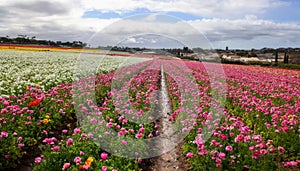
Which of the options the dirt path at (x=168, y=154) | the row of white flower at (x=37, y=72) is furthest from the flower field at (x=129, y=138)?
the row of white flower at (x=37, y=72)

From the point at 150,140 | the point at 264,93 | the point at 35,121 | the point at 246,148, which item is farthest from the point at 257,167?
the point at 264,93

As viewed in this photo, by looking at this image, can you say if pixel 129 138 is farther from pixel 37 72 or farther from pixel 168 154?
pixel 37 72

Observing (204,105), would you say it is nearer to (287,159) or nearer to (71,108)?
(287,159)

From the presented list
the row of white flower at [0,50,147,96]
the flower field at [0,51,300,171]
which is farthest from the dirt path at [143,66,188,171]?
the row of white flower at [0,50,147,96]

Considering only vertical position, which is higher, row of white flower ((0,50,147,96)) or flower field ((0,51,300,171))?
row of white flower ((0,50,147,96))

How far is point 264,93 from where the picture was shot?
9.55 m

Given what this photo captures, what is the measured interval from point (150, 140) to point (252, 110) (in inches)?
122

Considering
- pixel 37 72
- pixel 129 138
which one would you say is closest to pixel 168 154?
pixel 129 138

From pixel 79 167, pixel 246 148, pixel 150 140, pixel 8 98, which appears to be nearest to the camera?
pixel 79 167

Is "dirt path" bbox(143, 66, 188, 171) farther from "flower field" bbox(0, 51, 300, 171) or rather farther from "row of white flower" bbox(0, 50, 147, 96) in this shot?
"row of white flower" bbox(0, 50, 147, 96)

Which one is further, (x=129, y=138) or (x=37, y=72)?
(x=37, y=72)

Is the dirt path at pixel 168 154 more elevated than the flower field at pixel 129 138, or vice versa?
the flower field at pixel 129 138

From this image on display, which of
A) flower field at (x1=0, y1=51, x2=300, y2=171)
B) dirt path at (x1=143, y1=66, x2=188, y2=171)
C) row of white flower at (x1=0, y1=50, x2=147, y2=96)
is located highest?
row of white flower at (x1=0, y1=50, x2=147, y2=96)

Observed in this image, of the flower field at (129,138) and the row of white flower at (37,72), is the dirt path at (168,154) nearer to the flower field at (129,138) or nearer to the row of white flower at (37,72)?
the flower field at (129,138)
